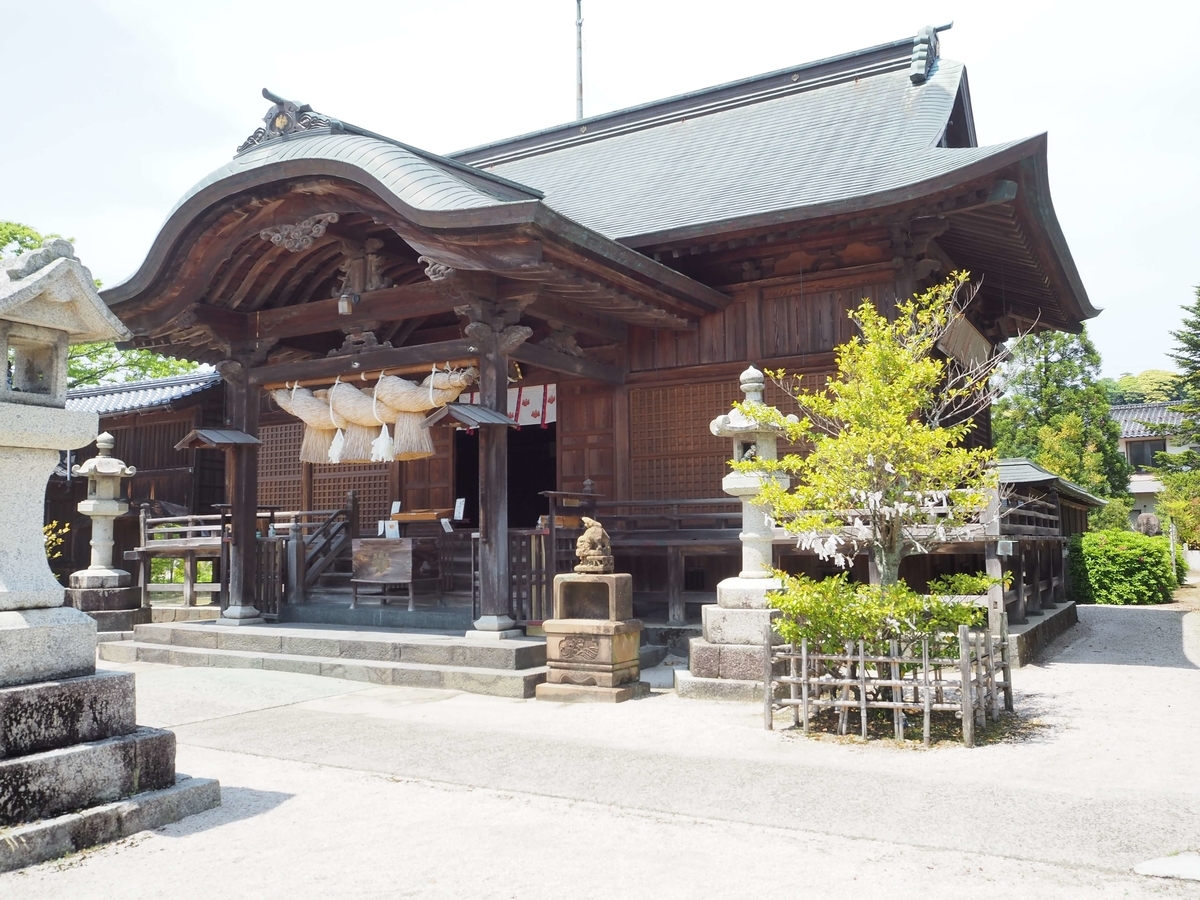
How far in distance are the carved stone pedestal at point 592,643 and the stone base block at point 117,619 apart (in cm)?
673

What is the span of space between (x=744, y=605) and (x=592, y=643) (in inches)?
52.6

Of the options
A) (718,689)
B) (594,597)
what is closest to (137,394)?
(594,597)

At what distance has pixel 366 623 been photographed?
10555 mm

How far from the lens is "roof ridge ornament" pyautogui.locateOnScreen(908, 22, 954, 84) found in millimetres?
13336

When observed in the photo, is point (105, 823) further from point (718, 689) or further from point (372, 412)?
point (372, 412)

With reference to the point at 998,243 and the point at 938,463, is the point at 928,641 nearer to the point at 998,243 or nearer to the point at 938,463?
the point at 938,463

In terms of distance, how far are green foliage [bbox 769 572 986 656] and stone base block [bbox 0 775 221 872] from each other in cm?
386

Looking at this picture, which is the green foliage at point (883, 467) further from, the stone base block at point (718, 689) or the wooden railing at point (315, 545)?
the wooden railing at point (315, 545)

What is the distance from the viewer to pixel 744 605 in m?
7.72

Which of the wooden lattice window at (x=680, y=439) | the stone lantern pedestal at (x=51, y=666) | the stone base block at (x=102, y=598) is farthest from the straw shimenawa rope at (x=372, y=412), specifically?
the stone lantern pedestal at (x=51, y=666)

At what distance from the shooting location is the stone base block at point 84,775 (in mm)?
4082

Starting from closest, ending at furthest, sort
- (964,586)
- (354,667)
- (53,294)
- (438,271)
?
(53,294), (964,586), (438,271), (354,667)

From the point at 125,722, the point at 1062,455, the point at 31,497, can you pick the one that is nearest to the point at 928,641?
the point at 125,722

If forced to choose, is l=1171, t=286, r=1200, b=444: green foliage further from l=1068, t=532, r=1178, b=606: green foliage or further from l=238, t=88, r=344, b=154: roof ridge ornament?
l=238, t=88, r=344, b=154: roof ridge ornament
